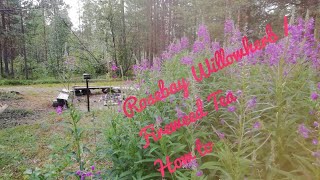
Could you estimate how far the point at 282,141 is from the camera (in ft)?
6.20

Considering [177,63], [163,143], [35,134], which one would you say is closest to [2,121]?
[35,134]

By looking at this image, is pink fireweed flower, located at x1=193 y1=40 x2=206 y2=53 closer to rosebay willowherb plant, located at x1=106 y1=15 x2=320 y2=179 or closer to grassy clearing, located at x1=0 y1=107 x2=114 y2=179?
rosebay willowherb plant, located at x1=106 y1=15 x2=320 y2=179

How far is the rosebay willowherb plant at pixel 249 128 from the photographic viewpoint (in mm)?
1599

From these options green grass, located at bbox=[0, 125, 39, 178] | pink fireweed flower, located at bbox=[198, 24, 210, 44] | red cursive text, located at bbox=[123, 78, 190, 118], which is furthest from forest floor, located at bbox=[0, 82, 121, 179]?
pink fireweed flower, located at bbox=[198, 24, 210, 44]

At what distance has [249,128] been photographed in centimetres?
168

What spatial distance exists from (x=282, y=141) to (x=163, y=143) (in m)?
0.93

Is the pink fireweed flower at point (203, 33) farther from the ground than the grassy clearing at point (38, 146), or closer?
farther from the ground

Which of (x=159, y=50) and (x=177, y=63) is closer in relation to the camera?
(x=177, y=63)

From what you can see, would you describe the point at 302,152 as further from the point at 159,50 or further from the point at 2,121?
the point at 159,50

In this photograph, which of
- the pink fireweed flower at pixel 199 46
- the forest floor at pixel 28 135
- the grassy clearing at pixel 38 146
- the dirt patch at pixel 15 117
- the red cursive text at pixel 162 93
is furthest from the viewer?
the dirt patch at pixel 15 117

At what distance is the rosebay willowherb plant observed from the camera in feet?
5.24

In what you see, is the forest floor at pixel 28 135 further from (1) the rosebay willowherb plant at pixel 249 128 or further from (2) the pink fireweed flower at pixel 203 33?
(2) the pink fireweed flower at pixel 203 33

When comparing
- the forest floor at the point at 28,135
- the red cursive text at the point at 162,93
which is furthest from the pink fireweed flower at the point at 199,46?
the red cursive text at the point at 162,93

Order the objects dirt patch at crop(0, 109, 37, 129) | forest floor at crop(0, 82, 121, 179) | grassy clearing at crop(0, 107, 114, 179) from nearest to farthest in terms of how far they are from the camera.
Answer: grassy clearing at crop(0, 107, 114, 179)
forest floor at crop(0, 82, 121, 179)
dirt patch at crop(0, 109, 37, 129)
